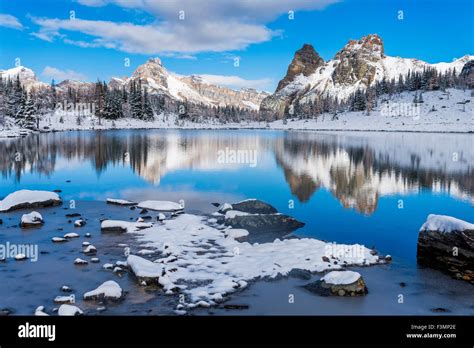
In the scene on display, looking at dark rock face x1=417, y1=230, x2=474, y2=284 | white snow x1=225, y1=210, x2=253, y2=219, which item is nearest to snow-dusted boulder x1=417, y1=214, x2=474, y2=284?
dark rock face x1=417, y1=230, x2=474, y2=284

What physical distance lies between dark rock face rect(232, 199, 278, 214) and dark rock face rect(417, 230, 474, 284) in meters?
9.19

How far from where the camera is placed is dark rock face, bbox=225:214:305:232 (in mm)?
20664

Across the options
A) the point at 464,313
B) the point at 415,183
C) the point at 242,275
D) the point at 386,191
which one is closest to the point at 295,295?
the point at 242,275

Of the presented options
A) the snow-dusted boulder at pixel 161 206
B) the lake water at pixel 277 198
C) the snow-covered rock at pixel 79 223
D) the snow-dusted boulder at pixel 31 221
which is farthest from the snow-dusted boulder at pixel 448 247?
the snow-dusted boulder at pixel 31 221

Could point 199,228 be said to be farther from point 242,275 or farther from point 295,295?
point 295,295

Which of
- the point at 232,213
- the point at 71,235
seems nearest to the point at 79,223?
the point at 71,235

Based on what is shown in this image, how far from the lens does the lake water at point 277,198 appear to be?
12.6m

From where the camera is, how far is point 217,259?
15992mm

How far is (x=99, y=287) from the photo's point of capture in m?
12.2

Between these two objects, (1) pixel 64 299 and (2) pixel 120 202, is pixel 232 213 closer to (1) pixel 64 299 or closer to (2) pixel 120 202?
(2) pixel 120 202

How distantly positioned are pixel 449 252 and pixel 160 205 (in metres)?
16.5

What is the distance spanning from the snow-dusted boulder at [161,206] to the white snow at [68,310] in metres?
14.0
